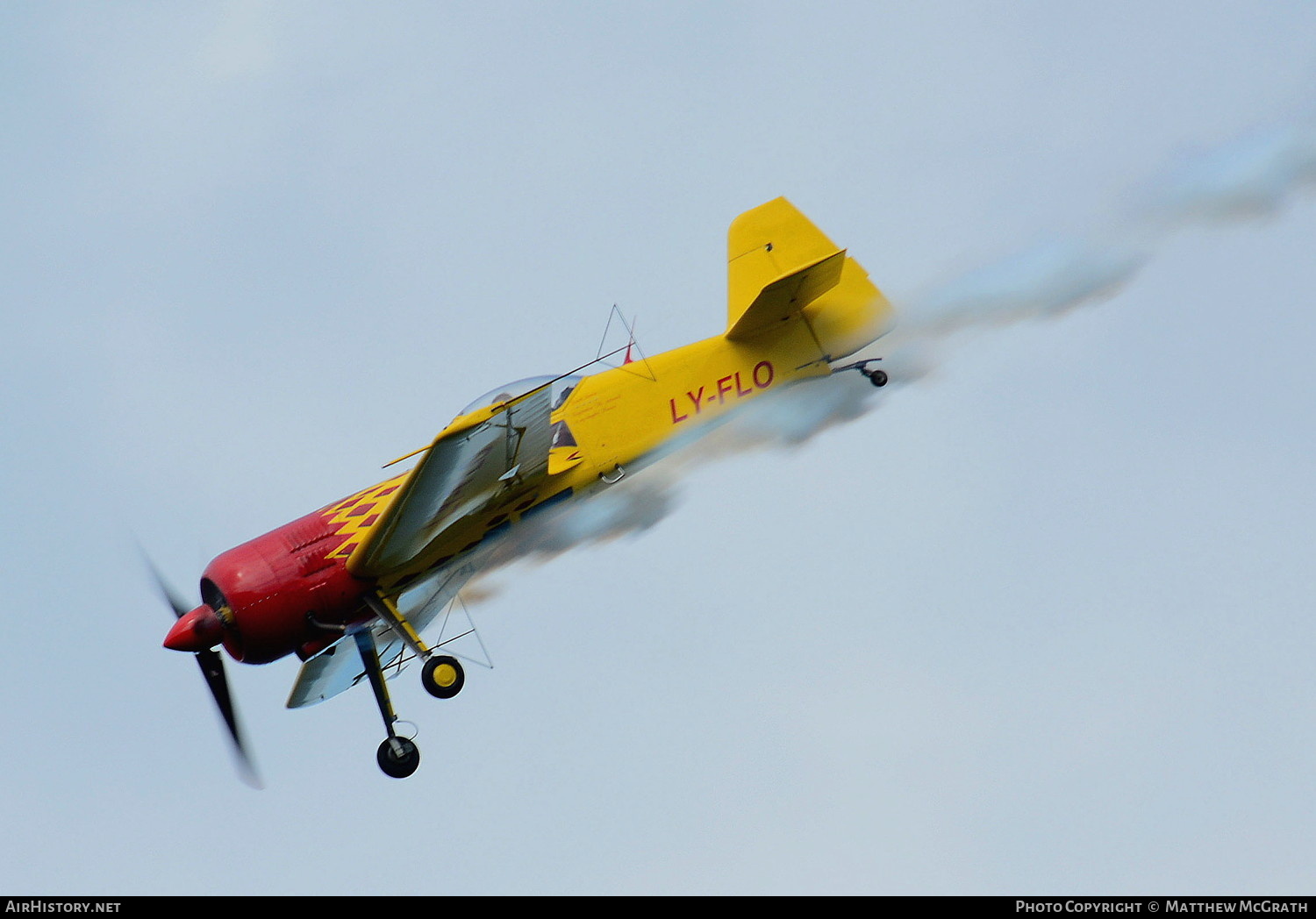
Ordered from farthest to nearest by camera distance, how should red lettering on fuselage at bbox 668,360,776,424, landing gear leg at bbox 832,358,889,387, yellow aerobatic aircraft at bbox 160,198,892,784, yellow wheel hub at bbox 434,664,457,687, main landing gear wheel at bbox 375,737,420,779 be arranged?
landing gear leg at bbox 832,358,889,387, red lettering on fuselage at bbox 668,360,776,424, main landing gear wheel at bbox 375,737,420,779, yellow wheel hub at bbox 434,664,457,687, yellow aerobatic aircraft at bbox 160,198,892,784

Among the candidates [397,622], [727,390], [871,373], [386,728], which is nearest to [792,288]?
[727,390]

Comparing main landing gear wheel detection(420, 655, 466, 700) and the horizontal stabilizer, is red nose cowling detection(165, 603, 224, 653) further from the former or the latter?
the horizontal stabilizer

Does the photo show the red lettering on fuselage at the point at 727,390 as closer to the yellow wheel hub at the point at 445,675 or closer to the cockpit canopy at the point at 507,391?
the cockpit canopy at the point at 507,391

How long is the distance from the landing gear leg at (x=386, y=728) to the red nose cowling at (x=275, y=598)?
633mm

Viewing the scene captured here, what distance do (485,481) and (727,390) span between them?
10.3 ft

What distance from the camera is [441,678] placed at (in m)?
15.5

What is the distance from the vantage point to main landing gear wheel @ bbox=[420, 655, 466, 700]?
15.5 meters

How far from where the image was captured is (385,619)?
15.8m

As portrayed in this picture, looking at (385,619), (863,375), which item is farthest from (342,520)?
(863,375)

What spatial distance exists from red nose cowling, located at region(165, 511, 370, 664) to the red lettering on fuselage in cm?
376

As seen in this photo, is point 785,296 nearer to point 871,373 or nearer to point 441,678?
point 871,373

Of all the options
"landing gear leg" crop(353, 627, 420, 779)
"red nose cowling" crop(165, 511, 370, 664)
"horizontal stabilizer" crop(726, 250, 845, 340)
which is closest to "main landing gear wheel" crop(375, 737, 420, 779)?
"landing gear leg" crop(353, 627, 420, 779)
